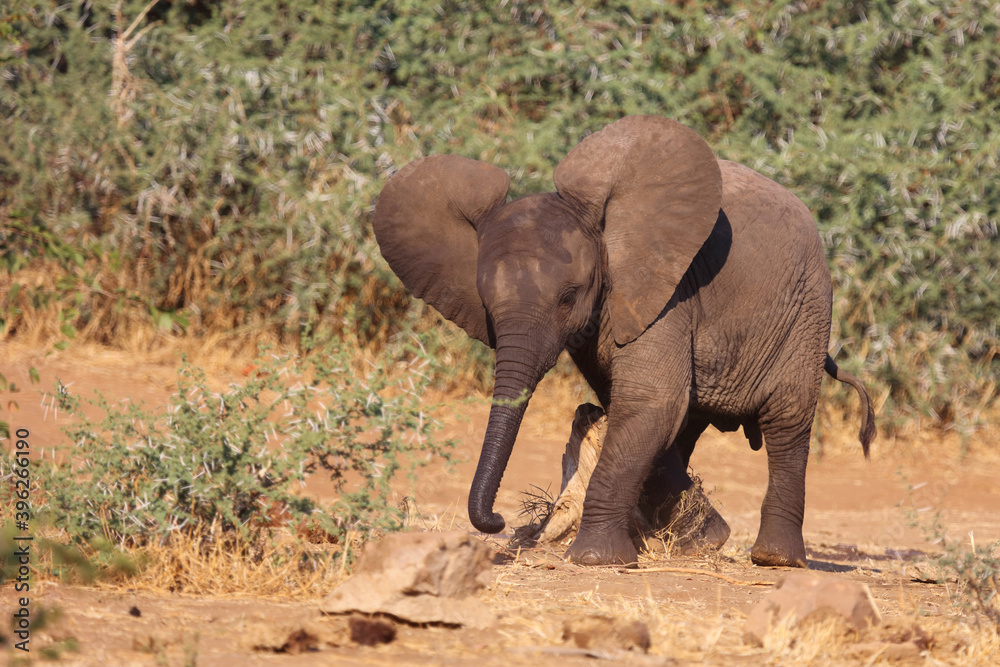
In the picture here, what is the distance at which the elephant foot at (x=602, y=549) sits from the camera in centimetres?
609

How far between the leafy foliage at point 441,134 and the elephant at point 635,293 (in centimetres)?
515

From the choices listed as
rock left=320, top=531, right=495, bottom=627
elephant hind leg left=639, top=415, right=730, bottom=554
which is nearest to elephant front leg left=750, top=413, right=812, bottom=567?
elephant hind leg left=639, top=415, right=730, bottom=554

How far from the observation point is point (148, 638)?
3.68m

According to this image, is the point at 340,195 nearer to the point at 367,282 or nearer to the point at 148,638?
the point at 367,282

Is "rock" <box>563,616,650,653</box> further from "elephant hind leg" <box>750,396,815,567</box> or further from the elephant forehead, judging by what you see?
"elephant hind leg" <box>750,396,815,567</box>

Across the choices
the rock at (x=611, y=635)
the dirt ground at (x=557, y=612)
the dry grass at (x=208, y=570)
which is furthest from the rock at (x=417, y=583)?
the dry grass at (x=208, y=570)

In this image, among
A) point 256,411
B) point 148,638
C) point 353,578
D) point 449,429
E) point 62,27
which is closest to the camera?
point 148,638

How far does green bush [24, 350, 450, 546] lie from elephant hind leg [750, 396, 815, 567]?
2.60 m

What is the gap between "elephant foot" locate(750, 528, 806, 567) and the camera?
6.75 meters

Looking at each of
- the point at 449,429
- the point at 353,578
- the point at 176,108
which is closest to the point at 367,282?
the point at 449,429

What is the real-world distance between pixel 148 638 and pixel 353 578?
0.73 meters

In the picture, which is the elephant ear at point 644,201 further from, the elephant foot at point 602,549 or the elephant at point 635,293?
the elephant foot at point 602,549

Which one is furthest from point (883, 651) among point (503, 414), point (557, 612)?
point (503, 414)

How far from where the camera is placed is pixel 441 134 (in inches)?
489
